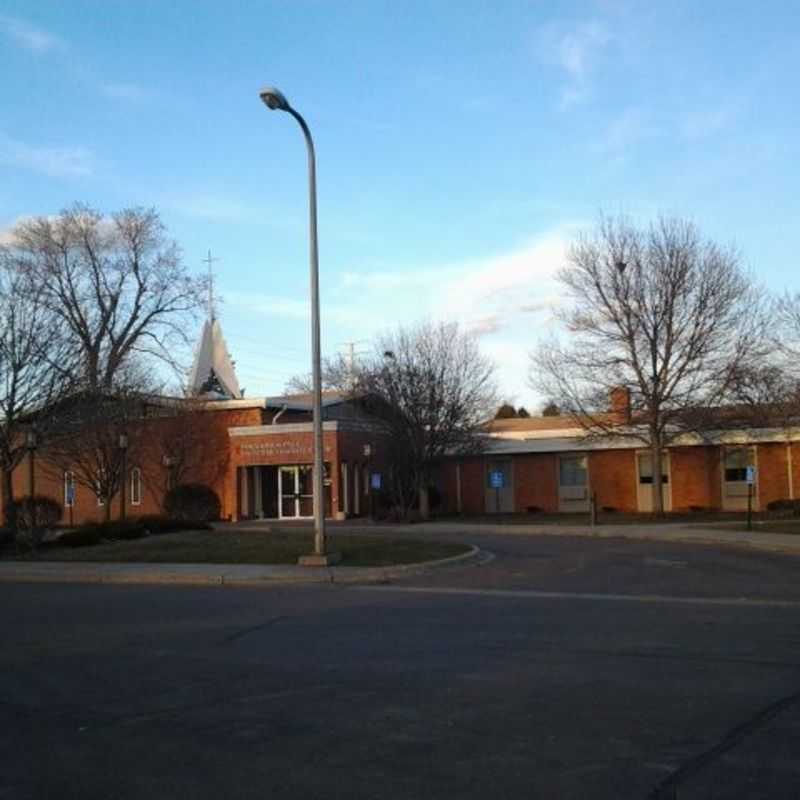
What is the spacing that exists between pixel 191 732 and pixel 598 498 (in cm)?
3933

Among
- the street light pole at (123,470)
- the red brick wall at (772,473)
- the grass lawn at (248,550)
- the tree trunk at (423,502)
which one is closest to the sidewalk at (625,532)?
the tree trunk at (423,502)

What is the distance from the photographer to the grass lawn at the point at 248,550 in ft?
70.6

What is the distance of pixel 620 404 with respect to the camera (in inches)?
1497

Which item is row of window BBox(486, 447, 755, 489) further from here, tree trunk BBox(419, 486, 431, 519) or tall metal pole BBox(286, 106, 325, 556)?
tall metal pole BBox(286, 106, 325, 556)

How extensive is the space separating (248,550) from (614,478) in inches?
1001

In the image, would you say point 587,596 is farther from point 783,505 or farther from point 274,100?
point 783,505

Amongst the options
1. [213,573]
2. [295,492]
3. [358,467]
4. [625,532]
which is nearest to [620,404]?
[625,532]

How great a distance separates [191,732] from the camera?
23.6ft

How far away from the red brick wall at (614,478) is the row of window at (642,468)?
343 millimetres

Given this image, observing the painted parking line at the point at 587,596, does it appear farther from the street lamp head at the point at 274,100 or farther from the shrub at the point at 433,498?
the shrub at the point at 433,498

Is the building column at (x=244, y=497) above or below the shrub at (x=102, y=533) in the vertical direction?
above

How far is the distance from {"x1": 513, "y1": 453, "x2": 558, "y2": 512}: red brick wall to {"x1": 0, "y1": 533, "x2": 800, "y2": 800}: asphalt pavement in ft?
98.4

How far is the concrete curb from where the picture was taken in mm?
18891

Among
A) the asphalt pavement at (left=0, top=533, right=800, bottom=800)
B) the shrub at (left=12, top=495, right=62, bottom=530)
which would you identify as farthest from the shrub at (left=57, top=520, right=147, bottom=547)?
the asphalt pavement at (left=0, top=533, right=800, bottom=800)
